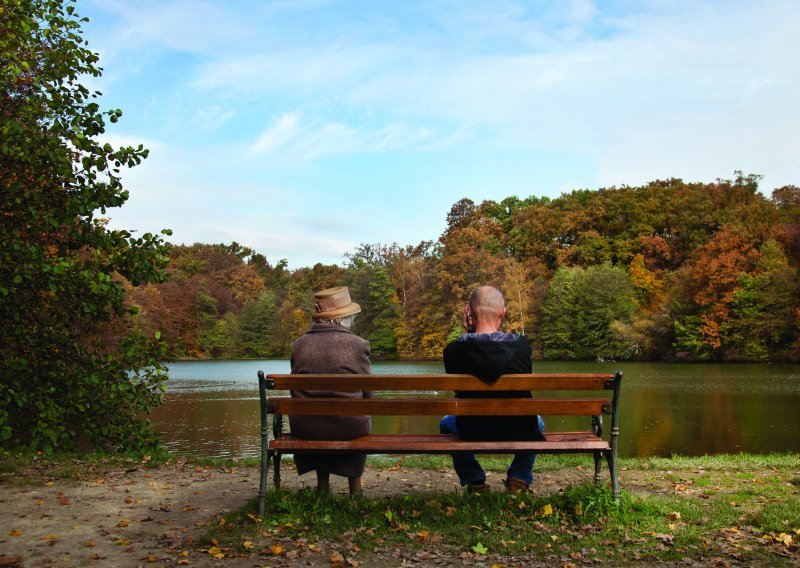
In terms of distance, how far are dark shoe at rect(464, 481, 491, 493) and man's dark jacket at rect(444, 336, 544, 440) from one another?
423mm

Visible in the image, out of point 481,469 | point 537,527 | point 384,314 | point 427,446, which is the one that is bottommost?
point 537,527

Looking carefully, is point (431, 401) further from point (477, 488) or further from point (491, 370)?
point (477, 488)

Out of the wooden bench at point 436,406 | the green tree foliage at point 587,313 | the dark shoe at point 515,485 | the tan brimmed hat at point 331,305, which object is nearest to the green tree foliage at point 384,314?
the green tree foliage at point 587,313

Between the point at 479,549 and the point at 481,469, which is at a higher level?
the point at 481,469

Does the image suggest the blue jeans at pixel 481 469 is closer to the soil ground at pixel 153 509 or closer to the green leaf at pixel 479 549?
the soil ground at pixel 153 509

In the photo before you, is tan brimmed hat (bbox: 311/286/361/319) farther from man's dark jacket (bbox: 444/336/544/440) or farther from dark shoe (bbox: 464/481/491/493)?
dark shoe (bbox: 464/481/491/493)

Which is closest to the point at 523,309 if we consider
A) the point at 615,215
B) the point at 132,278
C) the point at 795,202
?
the point at 615,215

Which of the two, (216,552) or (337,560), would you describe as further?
(216,552)

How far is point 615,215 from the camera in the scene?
63750mm

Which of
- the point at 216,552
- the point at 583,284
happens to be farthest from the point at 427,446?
the point at 583,284

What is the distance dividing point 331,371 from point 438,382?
885 mm

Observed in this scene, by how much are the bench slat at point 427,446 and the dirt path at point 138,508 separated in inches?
34.2

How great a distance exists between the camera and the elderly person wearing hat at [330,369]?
Result: 5.01 meters

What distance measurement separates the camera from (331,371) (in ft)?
16.9
